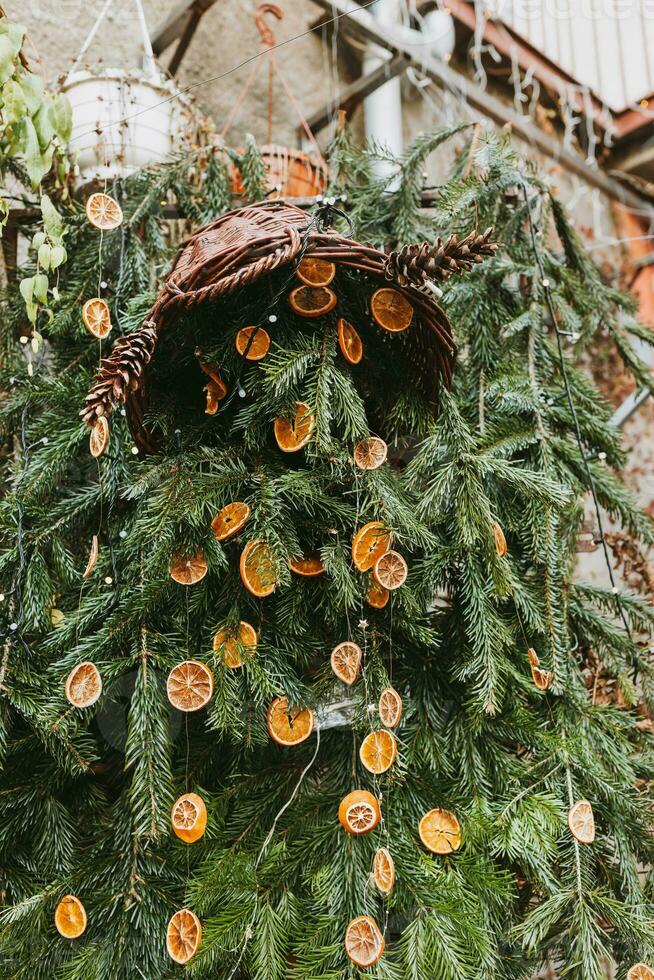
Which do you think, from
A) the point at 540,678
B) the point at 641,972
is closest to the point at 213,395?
the point at 540,678

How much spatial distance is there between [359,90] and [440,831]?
1.68 metres

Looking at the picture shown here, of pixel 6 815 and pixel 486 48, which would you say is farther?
pixel 486 48

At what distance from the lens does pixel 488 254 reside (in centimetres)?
90

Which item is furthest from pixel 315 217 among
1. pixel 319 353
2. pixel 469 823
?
pixel 469 823

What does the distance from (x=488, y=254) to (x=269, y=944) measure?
0.80m

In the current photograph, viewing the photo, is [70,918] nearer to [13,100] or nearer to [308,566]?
[308,566]

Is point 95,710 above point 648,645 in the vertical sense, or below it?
below

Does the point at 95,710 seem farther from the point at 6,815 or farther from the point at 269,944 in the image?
the point at 269,944

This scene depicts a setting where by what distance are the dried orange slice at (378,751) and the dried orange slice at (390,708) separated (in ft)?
0.06

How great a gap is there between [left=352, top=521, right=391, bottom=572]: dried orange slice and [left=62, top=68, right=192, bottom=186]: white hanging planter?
2.59 ft

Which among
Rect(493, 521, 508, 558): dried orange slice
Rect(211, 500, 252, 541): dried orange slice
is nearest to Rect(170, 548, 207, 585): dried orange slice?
Rect(211, 500, 252, 541): dried orange slice

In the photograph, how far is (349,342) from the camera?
40.3 inches

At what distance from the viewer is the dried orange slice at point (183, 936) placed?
0.94 meters

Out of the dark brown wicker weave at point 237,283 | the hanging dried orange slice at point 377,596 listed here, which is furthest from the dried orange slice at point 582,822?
the dark brown wicker weave at point 237,283
